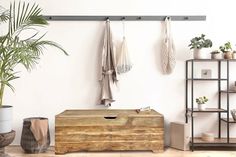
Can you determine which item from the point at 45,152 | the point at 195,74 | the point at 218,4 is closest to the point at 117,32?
the point at 195,74

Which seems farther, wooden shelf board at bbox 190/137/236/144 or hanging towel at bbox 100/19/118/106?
hanging towel at bbox 100/19/118/106

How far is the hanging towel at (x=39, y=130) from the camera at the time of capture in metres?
3.13

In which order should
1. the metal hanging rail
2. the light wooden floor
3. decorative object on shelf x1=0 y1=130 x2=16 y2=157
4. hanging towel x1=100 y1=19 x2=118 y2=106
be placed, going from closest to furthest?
decorative object on shelf x1=0 y1=130 x2=16 y2=157 < the light wooden floor < hanging towel x1=100 y1=19 x2=118 y2=106 < the metal hanging rail

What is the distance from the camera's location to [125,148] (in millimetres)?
3098

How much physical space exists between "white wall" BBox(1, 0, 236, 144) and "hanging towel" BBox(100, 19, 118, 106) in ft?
0.39

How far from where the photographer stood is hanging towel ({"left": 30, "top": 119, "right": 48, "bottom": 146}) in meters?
3.13

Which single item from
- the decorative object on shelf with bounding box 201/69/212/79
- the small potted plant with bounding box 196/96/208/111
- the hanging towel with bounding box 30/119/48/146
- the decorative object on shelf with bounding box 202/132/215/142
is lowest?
the decorative object on shelf with bounding box 202/132/215/142

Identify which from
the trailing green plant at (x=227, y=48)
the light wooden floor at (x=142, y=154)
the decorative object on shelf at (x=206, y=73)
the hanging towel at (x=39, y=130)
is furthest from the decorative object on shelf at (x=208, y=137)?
the hanging towel at (x=39, y=130)

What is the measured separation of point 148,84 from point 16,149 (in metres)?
1.87

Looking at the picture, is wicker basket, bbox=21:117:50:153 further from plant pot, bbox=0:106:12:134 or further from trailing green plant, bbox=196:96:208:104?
trailing green plant, bbox=196:96:208:104

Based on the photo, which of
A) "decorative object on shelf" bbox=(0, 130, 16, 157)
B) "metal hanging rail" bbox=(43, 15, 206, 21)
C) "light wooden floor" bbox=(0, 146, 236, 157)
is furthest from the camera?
"metal hanging rail" bbox=(43, 15, 206, 21)

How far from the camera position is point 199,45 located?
331 cm

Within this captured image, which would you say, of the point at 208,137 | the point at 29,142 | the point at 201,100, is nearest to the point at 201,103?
the point at 201,100

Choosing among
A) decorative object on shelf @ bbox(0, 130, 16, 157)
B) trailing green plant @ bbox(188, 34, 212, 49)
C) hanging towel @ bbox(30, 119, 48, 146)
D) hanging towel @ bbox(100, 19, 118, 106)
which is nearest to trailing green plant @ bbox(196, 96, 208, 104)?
trailing green plant @ bbox(188, 34, 212, 49)
